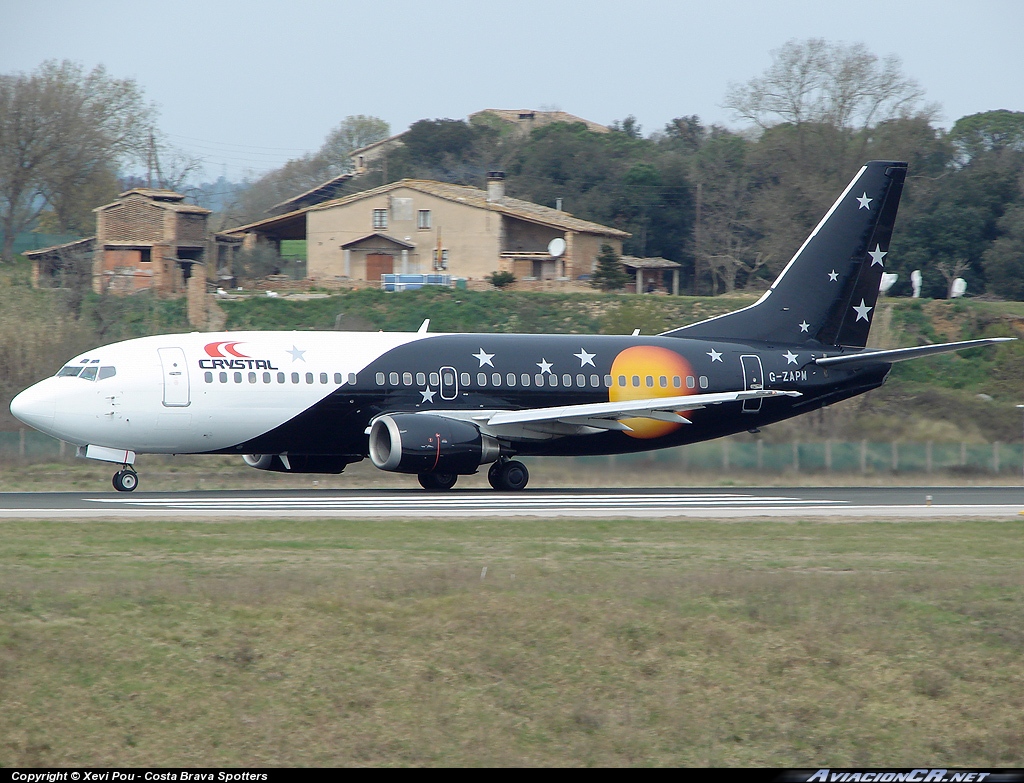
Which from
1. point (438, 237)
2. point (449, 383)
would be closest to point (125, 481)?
point (449, 383)

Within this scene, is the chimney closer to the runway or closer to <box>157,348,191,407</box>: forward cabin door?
the runway

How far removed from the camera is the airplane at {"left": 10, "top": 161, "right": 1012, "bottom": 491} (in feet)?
96.0

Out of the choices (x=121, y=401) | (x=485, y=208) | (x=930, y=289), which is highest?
(x=485, y=208)

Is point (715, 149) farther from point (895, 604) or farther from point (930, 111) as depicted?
point (895, 604)

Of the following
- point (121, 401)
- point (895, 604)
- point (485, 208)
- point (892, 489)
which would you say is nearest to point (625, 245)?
point (485, 208)

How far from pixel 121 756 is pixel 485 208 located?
65.6m

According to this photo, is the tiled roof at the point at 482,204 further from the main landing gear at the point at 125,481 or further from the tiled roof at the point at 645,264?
the main landing gear at the point at 125,481

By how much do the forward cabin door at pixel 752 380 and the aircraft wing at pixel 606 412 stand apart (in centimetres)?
142

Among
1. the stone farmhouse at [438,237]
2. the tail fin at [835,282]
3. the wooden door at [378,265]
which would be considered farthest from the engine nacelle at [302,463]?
the wooden door at [378,265]

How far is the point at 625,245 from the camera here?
Answer: 91.2 metres

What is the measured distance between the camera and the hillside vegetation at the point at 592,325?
4197cm

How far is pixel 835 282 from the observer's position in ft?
120

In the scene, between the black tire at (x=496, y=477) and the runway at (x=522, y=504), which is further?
the black tire at (x=496, y=477)

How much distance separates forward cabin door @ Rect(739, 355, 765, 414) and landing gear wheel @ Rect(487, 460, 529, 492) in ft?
22.5
